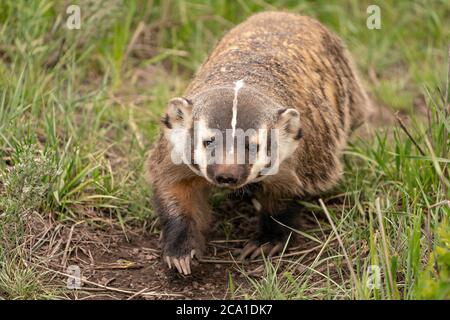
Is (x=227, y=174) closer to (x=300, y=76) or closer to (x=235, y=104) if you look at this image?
(x=235, y=104)

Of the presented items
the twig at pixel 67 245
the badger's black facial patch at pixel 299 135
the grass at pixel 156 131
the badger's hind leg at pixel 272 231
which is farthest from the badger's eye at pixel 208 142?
the twig at pixel 67 245

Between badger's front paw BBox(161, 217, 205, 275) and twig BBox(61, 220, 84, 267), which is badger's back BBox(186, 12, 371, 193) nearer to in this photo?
badger's front paw BBox(161, 217, 205, 275)

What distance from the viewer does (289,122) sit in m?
3.46

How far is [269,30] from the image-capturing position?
415cm

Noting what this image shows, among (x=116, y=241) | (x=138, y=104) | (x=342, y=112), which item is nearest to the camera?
(x=116, y=241)

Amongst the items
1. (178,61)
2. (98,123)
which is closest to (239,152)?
(98,123)

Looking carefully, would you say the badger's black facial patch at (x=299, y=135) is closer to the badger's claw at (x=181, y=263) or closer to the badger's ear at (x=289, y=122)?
the badger's ear at (x=289, y=122)

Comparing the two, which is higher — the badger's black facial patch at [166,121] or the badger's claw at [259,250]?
the badger's black facial patch at [166,121]

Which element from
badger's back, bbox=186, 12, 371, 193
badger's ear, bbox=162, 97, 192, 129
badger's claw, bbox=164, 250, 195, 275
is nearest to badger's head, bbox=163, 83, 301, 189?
badger's ear, bbox=162, 97, 192, 129

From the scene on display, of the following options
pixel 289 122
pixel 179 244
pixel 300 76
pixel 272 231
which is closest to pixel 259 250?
pixel 272 231

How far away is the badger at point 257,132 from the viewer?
3.23 m

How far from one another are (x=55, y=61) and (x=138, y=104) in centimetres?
53

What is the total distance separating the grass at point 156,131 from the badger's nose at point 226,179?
0.46 meters

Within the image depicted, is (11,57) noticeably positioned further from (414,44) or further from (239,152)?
(414,44)
